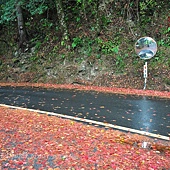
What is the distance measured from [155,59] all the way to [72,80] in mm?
5651

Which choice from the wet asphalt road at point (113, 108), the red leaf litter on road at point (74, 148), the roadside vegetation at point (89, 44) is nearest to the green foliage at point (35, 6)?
the roadside vegetation at point (89, 44)

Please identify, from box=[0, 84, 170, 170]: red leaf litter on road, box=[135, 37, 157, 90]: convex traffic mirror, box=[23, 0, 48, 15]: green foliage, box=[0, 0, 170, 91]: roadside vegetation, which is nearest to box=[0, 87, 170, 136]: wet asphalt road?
box=[0, 84, 170, 170]: red leaf litter on road

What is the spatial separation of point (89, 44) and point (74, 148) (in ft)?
40.1

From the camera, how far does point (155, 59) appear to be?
13.3 m

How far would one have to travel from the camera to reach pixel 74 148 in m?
4.75

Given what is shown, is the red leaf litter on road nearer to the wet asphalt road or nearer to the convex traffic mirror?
the wet asphalt road

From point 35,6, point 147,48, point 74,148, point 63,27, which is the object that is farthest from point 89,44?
point 74,148

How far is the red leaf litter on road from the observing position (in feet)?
13.4

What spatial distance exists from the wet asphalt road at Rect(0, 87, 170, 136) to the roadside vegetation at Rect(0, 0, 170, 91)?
3.68 m

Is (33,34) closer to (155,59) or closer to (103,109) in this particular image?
(155,59)

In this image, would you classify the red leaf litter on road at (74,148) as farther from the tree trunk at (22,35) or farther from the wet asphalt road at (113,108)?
the tree trunk at (22,35)

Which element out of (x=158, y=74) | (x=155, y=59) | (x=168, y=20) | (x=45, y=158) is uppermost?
(x=168, y=20)

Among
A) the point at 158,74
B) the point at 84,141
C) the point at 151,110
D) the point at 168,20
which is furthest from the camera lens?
the point at 168,20

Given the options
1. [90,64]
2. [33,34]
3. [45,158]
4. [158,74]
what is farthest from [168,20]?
[45,158]
